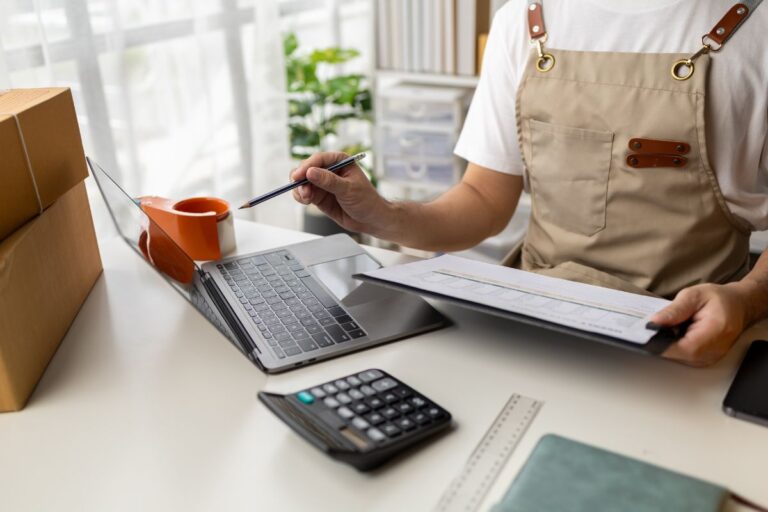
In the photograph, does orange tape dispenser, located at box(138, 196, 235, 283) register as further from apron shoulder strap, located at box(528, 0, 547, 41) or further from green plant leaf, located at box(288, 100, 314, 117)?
green plant leaf, located at box(288, 100, 314, 117)

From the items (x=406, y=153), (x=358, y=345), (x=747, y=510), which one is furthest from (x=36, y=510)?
(x=406, y=153)

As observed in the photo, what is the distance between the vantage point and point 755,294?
3.03ft

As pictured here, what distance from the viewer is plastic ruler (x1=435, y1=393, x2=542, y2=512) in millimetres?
651

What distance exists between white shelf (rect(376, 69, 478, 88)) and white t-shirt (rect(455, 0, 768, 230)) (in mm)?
1306

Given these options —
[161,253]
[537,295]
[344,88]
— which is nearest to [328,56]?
[344,88]

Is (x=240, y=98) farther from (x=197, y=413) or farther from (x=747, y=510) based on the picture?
(x=747, y=510)

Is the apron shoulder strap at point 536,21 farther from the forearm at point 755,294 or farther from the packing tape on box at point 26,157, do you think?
the packing tape on box at point 26,157

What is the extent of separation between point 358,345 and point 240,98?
166cm

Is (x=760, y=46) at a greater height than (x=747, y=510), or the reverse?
(x=760, y=46)

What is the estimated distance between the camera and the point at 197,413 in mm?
798

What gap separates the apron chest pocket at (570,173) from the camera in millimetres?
1136

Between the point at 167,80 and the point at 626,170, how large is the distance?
1.43 metres

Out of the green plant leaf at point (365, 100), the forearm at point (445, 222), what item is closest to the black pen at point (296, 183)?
the forearm at point (445, 222)

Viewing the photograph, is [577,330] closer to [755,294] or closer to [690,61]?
[755,294]
